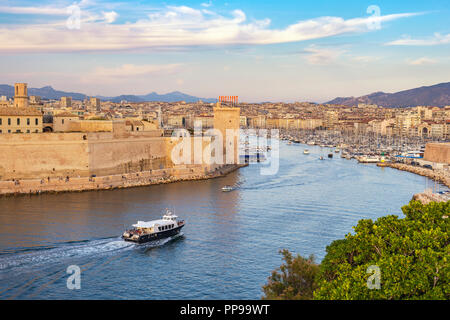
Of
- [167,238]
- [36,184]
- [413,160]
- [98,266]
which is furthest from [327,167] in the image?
[98,266]

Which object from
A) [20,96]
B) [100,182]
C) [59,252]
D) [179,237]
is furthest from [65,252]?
[20,96]

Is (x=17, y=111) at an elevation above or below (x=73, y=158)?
above

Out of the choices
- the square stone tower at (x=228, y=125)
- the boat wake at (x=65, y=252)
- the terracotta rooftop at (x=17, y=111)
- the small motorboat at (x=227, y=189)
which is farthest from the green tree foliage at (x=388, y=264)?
the square stone tower at (x=228, y=125)

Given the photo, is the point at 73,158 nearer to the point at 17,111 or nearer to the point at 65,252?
the point at 17,111

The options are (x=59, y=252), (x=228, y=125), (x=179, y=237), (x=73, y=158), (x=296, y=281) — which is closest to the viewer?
(x=296, y=281)

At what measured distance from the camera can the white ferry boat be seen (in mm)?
10086

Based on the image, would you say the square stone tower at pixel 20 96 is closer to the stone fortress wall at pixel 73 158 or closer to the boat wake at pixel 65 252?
the stone fortress wall at pixel 73 158

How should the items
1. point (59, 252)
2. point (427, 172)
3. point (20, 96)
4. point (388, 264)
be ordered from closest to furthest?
point (388, 264)
point (59, 252)
point (20, 96)
point (427, 172)

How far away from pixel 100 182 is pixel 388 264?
13697mm

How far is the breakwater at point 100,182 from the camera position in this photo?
15.7 meters

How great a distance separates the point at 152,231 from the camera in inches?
412

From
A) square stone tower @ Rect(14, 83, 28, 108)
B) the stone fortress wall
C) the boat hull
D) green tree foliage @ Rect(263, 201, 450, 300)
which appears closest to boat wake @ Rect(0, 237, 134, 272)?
the boat hull

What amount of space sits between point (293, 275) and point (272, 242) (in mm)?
3728
